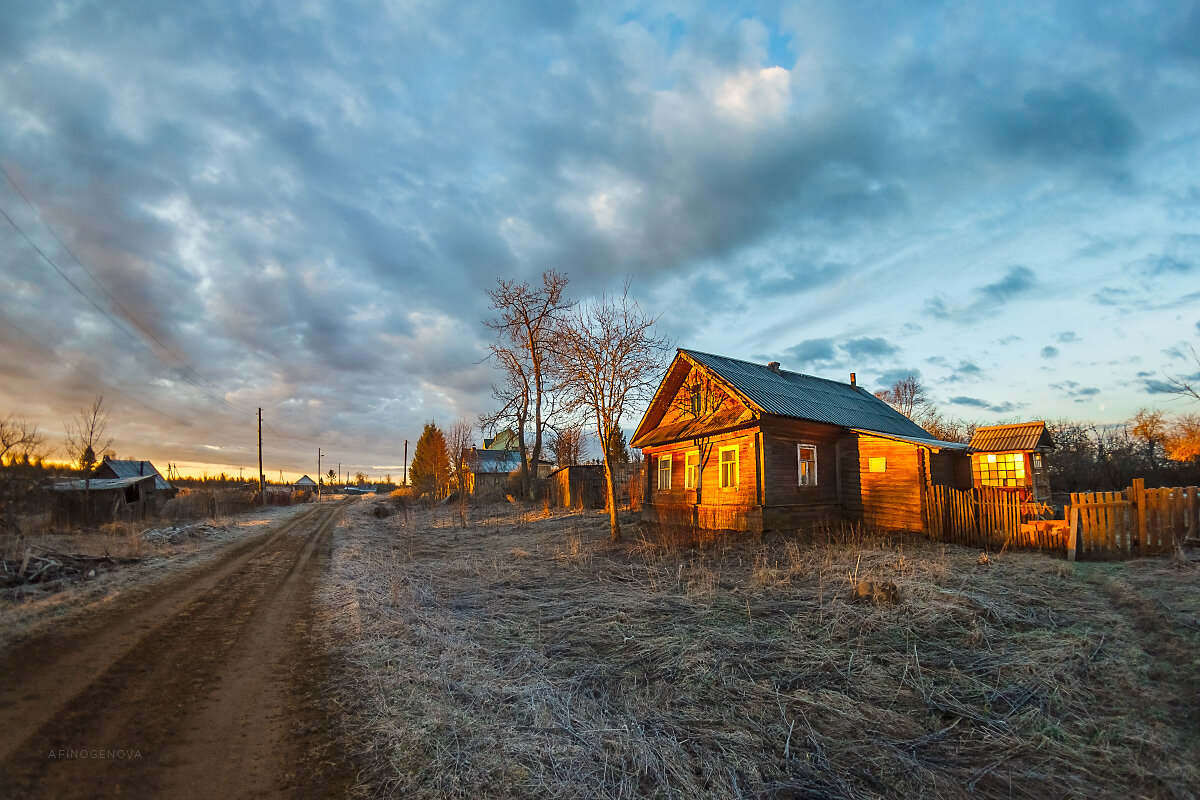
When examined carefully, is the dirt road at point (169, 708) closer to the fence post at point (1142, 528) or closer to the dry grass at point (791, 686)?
the dry grass at point (791, 686)

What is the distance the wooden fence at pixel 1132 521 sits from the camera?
9.98 metres

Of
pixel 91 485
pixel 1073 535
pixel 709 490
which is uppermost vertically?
pixel 91 485

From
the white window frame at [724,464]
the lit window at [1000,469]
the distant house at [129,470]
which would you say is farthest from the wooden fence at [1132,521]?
the distant house at [129,470]

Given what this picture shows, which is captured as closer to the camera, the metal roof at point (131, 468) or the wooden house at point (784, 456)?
the wooden house at point (784, 456)

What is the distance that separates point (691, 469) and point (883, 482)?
7082mm

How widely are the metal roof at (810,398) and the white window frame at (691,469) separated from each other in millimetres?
3767

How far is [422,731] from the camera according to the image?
4465 mm

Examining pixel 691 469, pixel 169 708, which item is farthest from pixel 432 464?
pixel 169 708

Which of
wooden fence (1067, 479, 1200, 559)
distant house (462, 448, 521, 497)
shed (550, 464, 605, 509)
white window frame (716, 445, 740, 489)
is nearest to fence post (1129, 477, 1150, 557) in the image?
wooden fence (1067, 479, 1200, 559)

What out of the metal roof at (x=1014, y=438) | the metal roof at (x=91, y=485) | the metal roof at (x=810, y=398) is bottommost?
the metal roof at (x=91, y=485)

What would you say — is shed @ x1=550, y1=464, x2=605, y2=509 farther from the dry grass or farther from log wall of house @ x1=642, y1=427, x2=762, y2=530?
the dry grass

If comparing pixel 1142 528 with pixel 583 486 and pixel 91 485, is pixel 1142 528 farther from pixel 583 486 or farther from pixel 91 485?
pixel 91 485

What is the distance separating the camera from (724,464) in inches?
784

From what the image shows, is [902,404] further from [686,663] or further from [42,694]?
[42,694]
